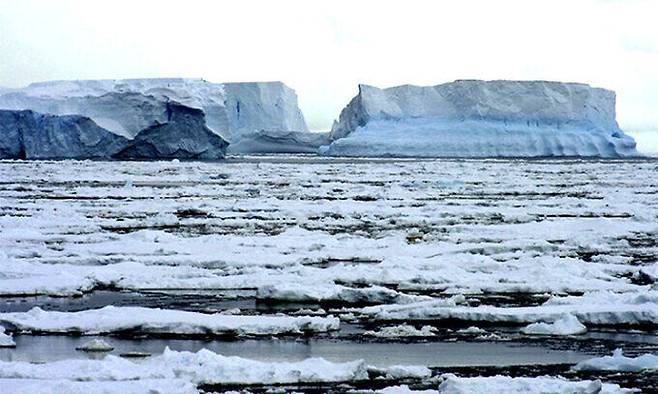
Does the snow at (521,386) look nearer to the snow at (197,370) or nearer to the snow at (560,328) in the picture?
the snow at (197,370)

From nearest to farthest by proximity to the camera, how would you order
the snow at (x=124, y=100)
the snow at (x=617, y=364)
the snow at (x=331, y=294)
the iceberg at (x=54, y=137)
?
the snow at (x=617, y=364), the snow at (x=331, y=294), the iceberg at (x=54, y=137), the snow at (x=124, y=100)

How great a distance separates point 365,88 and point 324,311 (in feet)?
117

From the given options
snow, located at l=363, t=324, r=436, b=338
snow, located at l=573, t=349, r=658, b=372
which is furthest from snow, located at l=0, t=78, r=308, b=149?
snow, located at l=573, t=349, r=658, b=372

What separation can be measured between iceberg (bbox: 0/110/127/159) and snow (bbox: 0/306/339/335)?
25.3 metres

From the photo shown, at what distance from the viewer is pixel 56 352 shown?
175 inches

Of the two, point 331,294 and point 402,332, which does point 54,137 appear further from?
point 402,332

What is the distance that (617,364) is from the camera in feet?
13.8

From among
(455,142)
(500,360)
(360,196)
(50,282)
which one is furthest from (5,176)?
(455,142)

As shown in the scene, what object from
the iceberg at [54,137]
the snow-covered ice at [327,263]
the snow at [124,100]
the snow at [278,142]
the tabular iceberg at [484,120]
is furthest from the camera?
the snow at [278,142]

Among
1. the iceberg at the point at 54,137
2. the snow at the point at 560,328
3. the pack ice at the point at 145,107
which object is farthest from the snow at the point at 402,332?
the iceberg at the point at 54,137

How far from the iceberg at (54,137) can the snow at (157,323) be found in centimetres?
2532

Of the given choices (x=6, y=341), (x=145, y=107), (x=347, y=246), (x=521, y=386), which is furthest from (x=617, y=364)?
(x=145, y=107)

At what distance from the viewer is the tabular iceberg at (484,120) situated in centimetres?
4112

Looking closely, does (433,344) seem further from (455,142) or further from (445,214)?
(455,142)
